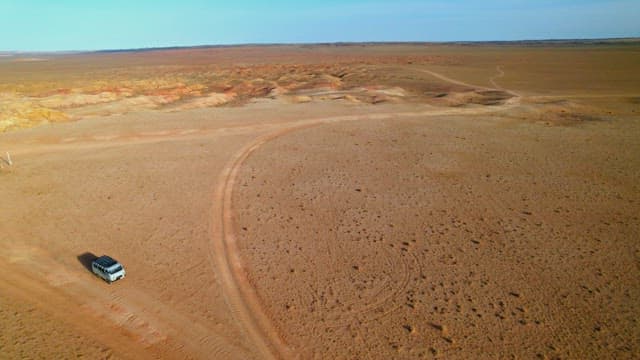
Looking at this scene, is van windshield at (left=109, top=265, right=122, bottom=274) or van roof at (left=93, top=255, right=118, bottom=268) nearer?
van windshield at (left=109, top=265, right=122, bottom=274)

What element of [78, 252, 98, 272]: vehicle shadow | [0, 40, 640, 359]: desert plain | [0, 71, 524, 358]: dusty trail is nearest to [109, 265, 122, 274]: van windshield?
[0, 40, 640, 359]: desert plain

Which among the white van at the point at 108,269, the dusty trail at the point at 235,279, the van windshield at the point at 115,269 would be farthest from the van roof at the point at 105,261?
the dusty trail at the point at 235,279

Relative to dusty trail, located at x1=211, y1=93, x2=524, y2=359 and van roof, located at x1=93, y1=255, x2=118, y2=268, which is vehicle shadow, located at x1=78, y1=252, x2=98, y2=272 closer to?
van roof, located at x1=93, y1=255, x2=118, y2=268

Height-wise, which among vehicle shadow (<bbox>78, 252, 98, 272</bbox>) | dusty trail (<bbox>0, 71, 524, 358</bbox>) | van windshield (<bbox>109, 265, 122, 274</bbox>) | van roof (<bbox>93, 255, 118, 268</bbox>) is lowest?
dusty trail (<bbox>0, 71, 524, 358</bbox>)

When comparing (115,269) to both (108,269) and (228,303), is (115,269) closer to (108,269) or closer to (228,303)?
(108,269)

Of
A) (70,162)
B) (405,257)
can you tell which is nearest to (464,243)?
(405,257)

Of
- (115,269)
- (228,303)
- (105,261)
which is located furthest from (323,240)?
(105,261)
